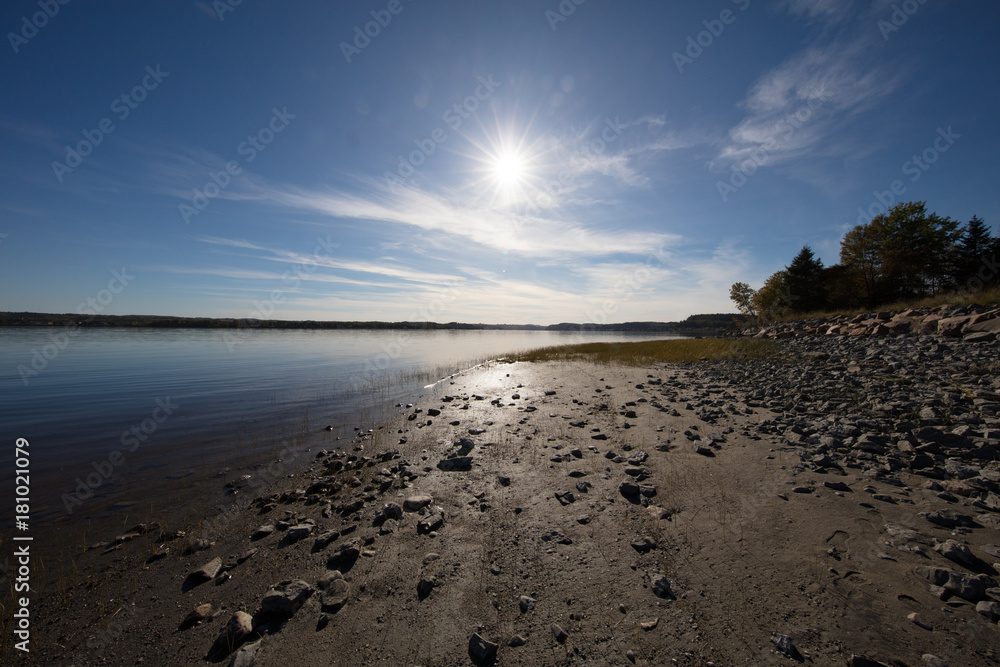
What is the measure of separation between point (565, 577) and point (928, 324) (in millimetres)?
33333

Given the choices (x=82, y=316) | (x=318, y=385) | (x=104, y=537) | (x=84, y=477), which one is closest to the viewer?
(x=104, y=537)

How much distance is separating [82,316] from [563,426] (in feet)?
734

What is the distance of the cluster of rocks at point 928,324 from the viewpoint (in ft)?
61.9

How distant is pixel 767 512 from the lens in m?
6.25

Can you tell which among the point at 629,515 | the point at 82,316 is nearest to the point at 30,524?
the point at 629,515

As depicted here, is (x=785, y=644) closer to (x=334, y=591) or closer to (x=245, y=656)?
(x=334, y=591)

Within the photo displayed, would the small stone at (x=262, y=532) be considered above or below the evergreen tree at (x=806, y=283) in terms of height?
below

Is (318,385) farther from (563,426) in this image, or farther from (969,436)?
(969,436)

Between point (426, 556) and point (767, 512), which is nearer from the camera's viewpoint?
point (426, 556)

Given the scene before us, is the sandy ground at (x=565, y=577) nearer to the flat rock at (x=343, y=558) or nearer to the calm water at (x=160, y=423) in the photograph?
the flat rock at (x=343, y=558)

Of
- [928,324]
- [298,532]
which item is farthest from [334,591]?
[928,324]

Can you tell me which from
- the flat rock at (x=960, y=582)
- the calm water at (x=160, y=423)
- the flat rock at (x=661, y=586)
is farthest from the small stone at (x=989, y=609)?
the calm water at (x=160, y=423)

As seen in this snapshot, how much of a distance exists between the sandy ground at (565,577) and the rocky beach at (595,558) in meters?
0.03

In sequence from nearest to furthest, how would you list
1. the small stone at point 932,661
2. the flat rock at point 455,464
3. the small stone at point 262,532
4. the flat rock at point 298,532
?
the small stone at point 932,661 → the flat rock at point 298,532 → the small stone at point 262,532 → the flat rock at point 455,464
